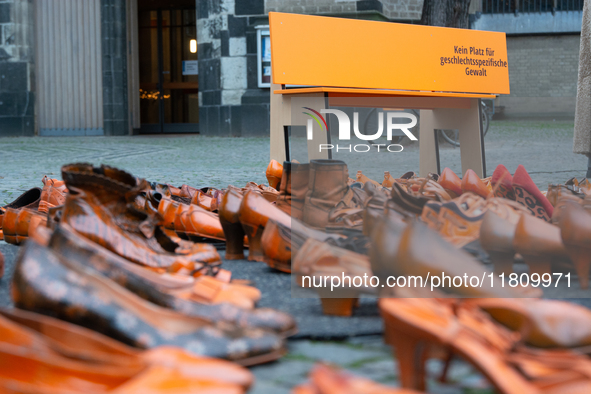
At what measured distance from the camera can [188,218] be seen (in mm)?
2486

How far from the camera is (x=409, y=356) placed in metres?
1.00

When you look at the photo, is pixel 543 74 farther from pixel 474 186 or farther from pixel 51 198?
pixel 51 198

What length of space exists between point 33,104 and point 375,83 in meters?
11.7

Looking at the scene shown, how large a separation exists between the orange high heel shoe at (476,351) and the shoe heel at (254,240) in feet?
3.99

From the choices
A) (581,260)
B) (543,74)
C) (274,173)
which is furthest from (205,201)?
(543,74)

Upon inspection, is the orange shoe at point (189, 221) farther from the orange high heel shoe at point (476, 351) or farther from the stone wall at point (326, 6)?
the stone wall at point (326, 6)

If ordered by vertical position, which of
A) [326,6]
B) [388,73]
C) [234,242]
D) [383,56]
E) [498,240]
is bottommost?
[234,242]

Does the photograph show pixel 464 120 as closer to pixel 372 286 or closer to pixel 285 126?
pixel 285 126

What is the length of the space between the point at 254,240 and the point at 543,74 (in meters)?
19.3

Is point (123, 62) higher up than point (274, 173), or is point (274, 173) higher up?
point (123, 62)

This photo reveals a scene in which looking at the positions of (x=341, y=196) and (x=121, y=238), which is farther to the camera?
(x=341, y=196)

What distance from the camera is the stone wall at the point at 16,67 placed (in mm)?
13266

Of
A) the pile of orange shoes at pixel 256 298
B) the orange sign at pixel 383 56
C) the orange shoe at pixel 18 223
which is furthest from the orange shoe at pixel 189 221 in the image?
the orange sign at pixel 383 56

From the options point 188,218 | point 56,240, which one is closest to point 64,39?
point 188,218
